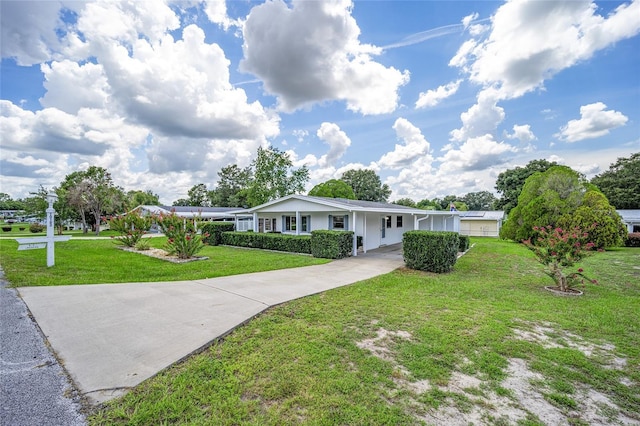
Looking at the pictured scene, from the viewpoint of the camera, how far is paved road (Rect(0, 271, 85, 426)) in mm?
2123

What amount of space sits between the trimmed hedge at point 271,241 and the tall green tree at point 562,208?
49.8 feet

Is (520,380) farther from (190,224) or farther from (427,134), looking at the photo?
(427,134)

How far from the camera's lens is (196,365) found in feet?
9.75

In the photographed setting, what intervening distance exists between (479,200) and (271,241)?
6674 centimetres

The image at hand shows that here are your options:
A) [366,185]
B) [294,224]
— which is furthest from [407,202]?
[294,224]

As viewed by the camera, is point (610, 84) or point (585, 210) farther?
point (585, 210)

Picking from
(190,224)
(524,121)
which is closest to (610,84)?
(524,121)

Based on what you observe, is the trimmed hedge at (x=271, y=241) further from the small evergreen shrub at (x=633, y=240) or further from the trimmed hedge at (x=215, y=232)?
the small evergreen shrub at (x=633, y=240)

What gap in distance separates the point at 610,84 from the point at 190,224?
18670 mm

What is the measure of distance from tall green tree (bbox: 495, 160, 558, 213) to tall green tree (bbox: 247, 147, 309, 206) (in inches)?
1072

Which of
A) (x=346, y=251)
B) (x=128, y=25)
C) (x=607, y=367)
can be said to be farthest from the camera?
(x=346, y=251)

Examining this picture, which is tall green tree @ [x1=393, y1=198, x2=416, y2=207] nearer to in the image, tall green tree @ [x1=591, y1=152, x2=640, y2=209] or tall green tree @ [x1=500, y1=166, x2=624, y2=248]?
tall green tree @ [x1=591, y1=152, x2=640, y2=209]

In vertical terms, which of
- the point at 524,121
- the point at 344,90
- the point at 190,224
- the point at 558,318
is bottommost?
the point at 558,318

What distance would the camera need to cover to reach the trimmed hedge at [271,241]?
1302 centimetres
